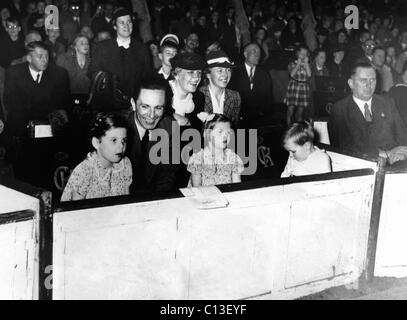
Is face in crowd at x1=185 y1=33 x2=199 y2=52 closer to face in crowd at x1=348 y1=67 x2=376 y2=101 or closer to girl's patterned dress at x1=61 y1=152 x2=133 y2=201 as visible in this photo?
face in crowd at x1=348 y1=67 x2=376 y2=101

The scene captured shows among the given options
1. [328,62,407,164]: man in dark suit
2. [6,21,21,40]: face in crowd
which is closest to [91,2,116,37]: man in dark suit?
[6,21,21,40]: face in crowd

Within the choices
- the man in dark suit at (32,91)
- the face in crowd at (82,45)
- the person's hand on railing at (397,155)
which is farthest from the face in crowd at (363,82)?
the face in crowd at (82,45)

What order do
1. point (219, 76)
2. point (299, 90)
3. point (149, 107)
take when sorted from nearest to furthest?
point (149, 107) → point (219, 76) → point (299, 90)

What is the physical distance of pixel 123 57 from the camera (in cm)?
696

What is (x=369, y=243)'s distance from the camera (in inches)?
166

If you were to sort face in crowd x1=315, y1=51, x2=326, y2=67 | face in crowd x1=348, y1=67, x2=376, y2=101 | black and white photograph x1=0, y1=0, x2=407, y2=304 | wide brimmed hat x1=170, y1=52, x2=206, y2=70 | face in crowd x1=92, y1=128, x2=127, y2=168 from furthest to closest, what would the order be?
face in crowd x1=315, y1=51, x2=326, y2=67 < wide brimmed hat x1=170, y1=52, x2=206, y2=70 < face in crowd x1=348, y1=67, x2=376, y2=101 < face in crowd x1=92, y1=128, x2=127, y2=168 < black and white photograph x1=0, y1=0, x2=407, y2=304

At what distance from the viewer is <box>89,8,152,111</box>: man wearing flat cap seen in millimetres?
6809

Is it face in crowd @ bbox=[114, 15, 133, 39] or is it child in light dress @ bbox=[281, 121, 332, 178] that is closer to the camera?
child in light dress @ bbox=[281, 121, 332, 178]

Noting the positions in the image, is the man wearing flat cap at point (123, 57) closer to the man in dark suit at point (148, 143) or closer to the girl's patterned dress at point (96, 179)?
the man in dark suit at point (148, 143)

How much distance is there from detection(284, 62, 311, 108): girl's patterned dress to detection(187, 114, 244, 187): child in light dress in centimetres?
512

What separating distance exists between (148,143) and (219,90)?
1.54 m

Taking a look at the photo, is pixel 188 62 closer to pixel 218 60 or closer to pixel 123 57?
pixel 218 60

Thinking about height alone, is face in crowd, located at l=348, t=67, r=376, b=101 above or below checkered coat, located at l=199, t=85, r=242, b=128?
above

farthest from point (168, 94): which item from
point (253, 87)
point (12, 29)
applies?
point (12, 29)
